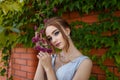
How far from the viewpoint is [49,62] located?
1.91 meters

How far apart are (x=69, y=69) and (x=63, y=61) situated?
5.8 inches

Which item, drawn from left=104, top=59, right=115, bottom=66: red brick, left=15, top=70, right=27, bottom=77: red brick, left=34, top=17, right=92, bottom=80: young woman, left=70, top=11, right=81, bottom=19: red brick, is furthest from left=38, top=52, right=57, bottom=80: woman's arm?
left=15, top=70, right=27, bottom=77: red brick

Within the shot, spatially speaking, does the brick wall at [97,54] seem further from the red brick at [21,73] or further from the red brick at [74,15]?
the red brick at [21,73]

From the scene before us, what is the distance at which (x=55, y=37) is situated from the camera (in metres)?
1.92

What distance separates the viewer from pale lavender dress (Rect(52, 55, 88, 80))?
74.3 inches

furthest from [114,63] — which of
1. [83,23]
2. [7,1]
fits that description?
[7,1]

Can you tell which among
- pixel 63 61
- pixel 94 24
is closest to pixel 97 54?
A: pixel 94 24

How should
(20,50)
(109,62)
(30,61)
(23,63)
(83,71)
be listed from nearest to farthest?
(83,71)
(109,62)
(30,61)
(23,63)
(20,50)

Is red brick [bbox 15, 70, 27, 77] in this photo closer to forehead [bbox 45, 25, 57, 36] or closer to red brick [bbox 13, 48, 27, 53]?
red brick [bbox 13, 48, 27, 53]

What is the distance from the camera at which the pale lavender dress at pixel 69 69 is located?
1.89m

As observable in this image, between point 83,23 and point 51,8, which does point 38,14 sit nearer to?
point 51,8

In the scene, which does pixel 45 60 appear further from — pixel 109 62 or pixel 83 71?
pixel 109 62

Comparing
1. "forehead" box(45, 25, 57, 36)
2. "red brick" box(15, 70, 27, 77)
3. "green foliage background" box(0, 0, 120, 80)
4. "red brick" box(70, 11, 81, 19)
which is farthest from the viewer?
"red brick" box(15, 70, 27, 77)

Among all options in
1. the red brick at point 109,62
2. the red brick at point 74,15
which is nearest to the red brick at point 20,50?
the red brick at point 74,15
